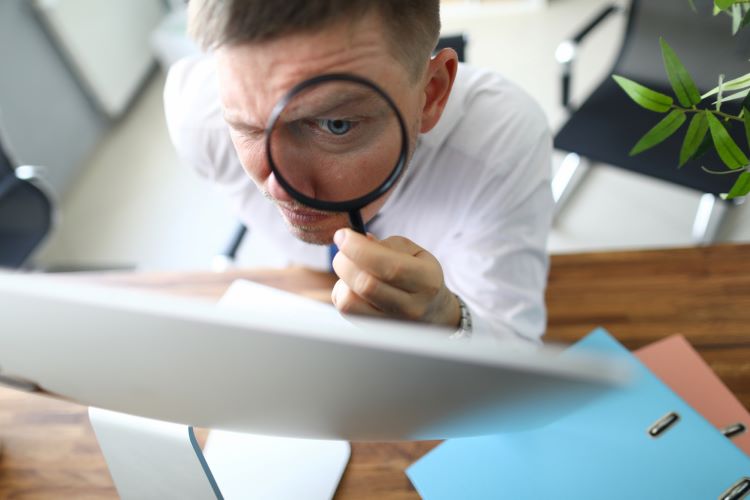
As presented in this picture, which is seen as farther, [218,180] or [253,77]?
[218,180]

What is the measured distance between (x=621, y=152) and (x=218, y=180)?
158 cm

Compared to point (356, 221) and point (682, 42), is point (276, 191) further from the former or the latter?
point (682, 42)

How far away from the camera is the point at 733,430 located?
3.72 feet

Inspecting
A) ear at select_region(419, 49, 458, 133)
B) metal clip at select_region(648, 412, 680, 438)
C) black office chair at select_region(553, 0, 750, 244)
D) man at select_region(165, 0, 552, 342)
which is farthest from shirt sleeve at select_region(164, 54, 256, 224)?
black office chair at select_region(553, 0, 750, 244)

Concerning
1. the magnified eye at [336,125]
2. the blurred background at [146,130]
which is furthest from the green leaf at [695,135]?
the blurred background at [146,130]

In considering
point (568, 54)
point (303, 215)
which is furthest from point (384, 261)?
point (568, 54)

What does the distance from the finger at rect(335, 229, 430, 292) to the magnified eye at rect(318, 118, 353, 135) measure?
266mm

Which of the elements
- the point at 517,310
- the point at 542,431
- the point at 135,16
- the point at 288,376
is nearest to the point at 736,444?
the point at 542,431

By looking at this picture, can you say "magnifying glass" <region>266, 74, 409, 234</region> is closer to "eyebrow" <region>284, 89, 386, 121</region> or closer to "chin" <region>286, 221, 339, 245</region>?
"eyebrow" <region>284, 89, 386, 121</region>

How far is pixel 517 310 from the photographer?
1318 mm

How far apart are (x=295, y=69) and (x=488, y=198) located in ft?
2.10

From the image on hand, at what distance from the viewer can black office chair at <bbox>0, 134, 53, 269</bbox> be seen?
2.34m

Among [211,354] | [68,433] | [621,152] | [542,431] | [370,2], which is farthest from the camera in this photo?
[621,152]

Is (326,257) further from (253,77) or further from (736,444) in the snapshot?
(736,444)
